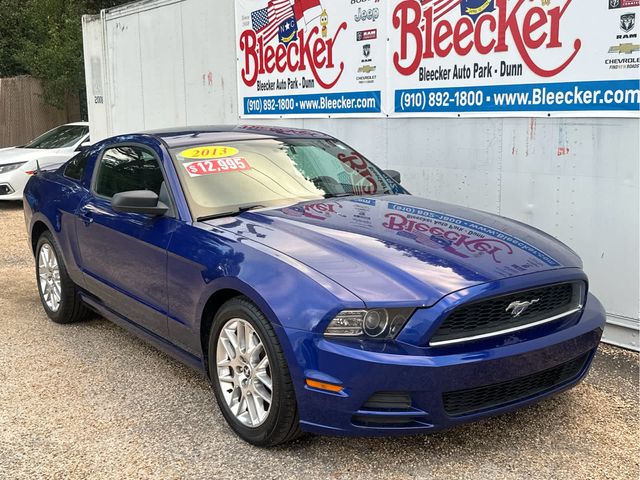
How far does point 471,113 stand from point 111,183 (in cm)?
294

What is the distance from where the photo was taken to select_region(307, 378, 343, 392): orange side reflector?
3.02 m

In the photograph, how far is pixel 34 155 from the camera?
39.3ft

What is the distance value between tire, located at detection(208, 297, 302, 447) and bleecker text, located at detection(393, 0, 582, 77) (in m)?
3.19

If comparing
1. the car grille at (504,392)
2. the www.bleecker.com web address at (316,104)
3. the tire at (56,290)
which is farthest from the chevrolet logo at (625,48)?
the tire at (56,290)

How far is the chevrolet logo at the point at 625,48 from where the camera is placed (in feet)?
15.3

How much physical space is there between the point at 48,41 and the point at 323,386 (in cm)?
1614

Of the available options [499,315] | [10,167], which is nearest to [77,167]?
[499,315]

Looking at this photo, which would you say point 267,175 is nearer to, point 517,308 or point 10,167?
point 517,308

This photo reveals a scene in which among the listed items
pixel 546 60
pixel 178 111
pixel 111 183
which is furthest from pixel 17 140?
pixel 546 60

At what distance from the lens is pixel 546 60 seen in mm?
5207

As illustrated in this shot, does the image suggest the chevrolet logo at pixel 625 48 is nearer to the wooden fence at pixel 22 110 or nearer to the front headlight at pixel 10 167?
the front headlight at pixel 10 167

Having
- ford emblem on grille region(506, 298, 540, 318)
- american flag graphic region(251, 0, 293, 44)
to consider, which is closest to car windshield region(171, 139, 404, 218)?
ford emblem on grille region(506, 298, 540, 318)

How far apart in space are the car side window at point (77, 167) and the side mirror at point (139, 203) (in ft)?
4.92

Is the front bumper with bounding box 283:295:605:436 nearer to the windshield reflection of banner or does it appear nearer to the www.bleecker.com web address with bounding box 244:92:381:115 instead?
the www.bleecker.com web address with bounding box 244:92:381:115
